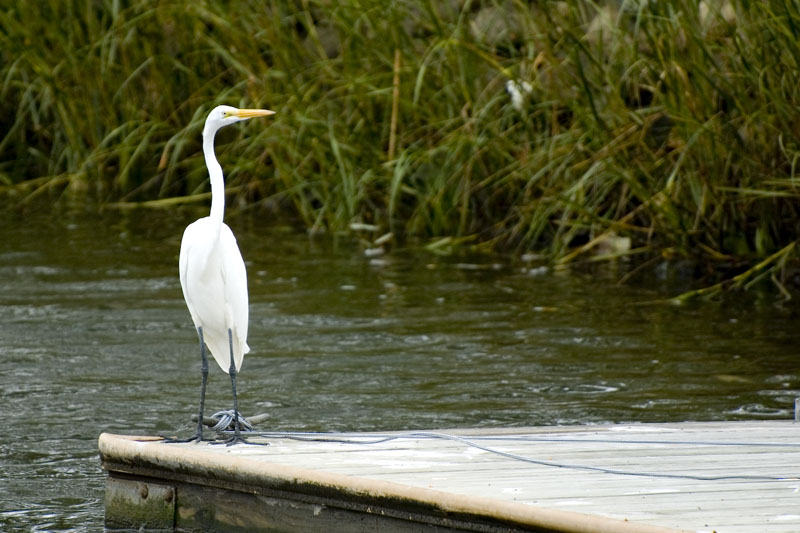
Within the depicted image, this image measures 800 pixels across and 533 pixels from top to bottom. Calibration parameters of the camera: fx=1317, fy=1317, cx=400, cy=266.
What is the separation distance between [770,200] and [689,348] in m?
1.34

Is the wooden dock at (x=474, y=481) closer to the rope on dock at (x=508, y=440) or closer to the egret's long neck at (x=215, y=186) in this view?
the rope on dock at (x=508, y=440)

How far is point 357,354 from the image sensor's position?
6.05 m

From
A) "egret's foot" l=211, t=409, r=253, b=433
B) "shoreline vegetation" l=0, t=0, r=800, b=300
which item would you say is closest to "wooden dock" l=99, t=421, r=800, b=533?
"egret's foot" l=211, t=409, r=253, b=433

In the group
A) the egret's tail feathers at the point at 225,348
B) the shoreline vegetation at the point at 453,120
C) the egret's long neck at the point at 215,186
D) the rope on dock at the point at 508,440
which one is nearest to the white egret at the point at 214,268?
the egret's long neck at the point at 215,186

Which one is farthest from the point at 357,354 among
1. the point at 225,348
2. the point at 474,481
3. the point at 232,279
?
the point at 474,481

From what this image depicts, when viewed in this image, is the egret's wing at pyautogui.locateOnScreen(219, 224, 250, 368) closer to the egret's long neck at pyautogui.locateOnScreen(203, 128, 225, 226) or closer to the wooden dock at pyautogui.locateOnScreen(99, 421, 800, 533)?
the egret's long neck at pyautogui.locateOnScreen(203, 128, 225, 226)

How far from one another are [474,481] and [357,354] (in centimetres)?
292

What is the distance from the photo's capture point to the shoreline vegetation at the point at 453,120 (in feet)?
22.8

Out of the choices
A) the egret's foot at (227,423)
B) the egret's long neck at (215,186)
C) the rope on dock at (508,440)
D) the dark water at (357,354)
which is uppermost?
the egret's long neck at (215,186)

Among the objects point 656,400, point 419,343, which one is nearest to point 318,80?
point 419,343

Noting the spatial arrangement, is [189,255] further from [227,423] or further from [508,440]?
[508,440]

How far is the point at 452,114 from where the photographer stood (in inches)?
331

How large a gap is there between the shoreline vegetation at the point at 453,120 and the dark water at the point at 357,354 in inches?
17.4

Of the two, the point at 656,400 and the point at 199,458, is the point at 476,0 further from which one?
the point at 199,458
